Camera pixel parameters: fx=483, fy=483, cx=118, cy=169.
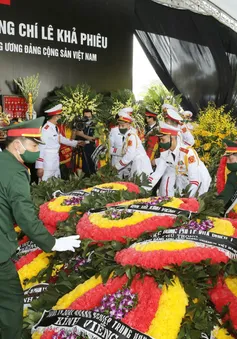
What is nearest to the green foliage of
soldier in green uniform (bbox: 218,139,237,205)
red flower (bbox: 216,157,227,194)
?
red flower (bbox: 216,157,227,194)

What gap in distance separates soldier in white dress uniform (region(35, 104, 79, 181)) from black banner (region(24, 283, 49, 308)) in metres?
4.27

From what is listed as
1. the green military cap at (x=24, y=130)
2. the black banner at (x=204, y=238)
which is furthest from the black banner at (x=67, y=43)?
the black banner at (x=204, y=238)

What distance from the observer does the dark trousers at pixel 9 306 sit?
2.19 metres

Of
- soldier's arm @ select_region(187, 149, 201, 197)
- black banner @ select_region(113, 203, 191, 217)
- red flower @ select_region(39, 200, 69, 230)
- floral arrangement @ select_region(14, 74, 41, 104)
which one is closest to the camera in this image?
black banner @ select_region(113, 203, 191, 217)

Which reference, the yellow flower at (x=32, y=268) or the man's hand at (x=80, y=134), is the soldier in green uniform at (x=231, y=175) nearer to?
the yellow flower at (x=32, y=268)

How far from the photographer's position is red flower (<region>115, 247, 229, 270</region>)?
6.73 feet

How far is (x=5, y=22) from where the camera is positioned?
733 cm

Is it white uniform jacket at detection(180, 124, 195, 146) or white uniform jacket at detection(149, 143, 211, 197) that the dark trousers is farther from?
white uniform jacket at detection(180, 124, 195, 146)

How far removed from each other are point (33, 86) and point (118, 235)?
552 cm

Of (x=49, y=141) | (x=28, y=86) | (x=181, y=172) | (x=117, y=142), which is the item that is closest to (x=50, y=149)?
(x=49, y=141)

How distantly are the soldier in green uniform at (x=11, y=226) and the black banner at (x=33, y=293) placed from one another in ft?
0.64

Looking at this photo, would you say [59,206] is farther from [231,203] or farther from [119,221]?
[231,203]

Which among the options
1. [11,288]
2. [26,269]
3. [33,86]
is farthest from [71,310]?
[33,86]

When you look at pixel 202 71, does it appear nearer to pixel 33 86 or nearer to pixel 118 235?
pixel 33 86
